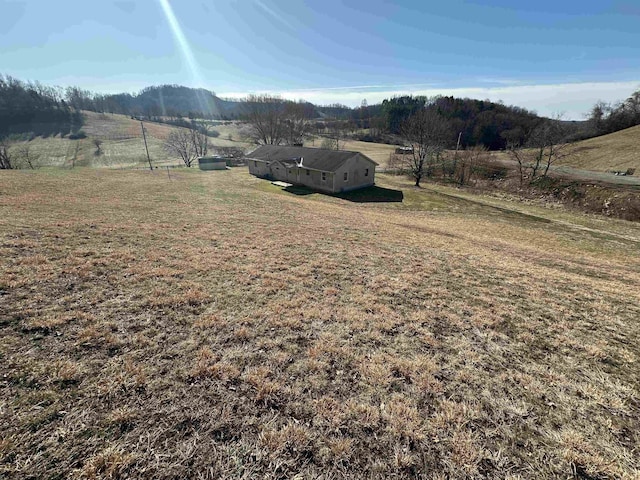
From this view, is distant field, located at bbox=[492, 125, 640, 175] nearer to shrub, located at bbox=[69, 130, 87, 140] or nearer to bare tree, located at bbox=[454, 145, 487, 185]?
bare tree, located at bbox=[454, 145, 487, 185]

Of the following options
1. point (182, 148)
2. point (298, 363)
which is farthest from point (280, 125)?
point (298, 363)

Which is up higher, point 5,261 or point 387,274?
point 5,261

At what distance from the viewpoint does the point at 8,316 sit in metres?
4.57

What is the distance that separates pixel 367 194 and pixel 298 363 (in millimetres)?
28544

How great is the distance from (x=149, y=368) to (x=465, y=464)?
172 inches

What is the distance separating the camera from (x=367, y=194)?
3128 centimetres

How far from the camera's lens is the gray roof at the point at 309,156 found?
31.5m

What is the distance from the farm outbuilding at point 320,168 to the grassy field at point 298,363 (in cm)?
2294

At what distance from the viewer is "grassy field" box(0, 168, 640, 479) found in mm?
2939

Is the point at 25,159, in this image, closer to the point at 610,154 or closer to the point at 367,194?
the point at 367,194

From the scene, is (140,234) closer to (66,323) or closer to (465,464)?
(66,323)

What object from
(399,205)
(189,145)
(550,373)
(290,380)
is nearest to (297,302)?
(290,380)

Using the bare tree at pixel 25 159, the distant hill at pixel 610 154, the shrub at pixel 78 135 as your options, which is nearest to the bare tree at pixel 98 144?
the shrub at pixel 78 135

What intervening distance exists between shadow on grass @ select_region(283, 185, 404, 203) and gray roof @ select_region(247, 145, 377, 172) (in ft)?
9.92
